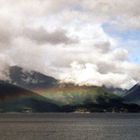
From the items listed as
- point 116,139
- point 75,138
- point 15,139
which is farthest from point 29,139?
point 116,139

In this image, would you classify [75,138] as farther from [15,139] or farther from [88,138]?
[15,139]

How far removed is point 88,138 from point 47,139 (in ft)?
47.4

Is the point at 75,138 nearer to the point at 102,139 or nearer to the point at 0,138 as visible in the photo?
the point at 102,139

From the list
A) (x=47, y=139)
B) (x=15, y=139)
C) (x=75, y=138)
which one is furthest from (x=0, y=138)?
(x=75, y=138)

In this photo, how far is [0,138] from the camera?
473ft

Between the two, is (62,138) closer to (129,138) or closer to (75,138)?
(75,138)

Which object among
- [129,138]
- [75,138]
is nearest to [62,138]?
[75,138]

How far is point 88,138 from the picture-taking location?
144000 millimetres

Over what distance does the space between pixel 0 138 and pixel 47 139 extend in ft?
55.2

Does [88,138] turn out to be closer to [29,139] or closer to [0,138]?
[29,139]

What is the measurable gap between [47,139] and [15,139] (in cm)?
A: 1097

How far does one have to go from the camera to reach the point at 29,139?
14062cm

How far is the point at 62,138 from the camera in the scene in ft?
480

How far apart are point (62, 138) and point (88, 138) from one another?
31.1 feet
